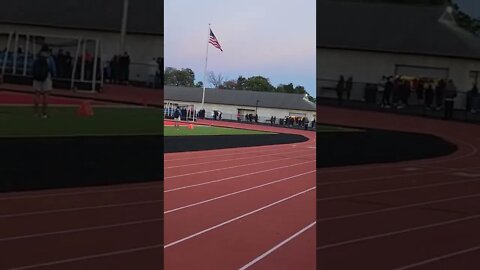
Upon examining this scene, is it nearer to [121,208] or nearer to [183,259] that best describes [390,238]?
[183,259]

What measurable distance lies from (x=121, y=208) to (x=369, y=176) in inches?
77.2

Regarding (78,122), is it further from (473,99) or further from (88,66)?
(473,99)

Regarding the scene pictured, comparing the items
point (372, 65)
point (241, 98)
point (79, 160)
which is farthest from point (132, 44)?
point (241, 98)

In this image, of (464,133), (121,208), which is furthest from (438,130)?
(121,208)

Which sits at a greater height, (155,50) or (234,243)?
(155,50)

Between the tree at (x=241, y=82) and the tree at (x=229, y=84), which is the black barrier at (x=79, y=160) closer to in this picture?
the tree at (x=229, y=84)

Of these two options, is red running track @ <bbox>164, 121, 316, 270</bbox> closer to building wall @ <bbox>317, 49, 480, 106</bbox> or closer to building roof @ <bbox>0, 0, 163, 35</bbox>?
building wall @ <bbox>317, 49, 480, 106</bbox>

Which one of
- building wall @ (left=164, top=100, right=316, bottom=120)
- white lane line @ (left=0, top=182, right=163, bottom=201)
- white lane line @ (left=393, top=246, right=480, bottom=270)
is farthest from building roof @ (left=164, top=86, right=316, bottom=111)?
white lane line @ (left=393, top=246, right=480, bottom=270)

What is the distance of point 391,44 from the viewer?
365 cm

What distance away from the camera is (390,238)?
3.84 m

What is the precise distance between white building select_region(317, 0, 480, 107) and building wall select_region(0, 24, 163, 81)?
109 centimetres

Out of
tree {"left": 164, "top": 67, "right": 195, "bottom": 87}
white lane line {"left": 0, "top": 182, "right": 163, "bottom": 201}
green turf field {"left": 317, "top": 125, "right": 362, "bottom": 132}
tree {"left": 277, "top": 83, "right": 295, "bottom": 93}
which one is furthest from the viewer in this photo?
tree {"left": 277, "top": 83, "right": 295, "bottom": 93}

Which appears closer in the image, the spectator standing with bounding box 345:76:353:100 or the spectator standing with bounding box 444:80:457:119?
the spectator standing with bounding box 444:80:457:119

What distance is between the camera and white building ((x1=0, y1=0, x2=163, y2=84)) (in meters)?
3.45
